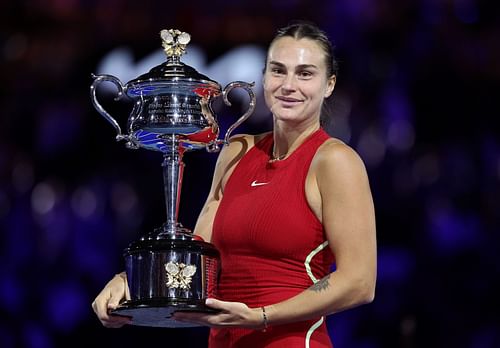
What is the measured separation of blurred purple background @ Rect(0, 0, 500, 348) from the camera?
12.4 ft

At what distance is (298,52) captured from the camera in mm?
2217

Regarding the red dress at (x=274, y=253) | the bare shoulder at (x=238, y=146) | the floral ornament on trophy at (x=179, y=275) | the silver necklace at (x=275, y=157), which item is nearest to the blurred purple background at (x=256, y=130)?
the bare shoulder at (x=238, y=146)

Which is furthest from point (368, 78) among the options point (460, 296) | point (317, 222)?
point (317, 222)

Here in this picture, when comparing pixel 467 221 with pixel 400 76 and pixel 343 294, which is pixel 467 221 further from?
pixel 343 294

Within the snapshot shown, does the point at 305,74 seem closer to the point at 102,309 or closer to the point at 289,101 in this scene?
the point at 289,101

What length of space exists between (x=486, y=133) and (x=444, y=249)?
401mm

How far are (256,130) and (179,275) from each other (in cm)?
167

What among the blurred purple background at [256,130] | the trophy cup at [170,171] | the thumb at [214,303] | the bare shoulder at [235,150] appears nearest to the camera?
the thumb at [214,303]

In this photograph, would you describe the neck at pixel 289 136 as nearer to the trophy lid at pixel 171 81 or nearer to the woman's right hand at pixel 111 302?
the trophy lid at pixel 171 81

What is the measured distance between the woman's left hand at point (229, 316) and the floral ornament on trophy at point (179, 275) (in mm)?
64

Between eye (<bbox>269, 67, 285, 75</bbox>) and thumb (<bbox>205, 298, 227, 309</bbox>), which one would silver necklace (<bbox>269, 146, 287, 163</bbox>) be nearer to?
eye (<bbox>269, 67, 285, 75</bbox>)

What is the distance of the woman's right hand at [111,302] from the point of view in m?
2.14

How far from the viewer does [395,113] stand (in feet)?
12.3

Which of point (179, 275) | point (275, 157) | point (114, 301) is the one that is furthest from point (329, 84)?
point (114, 301)
